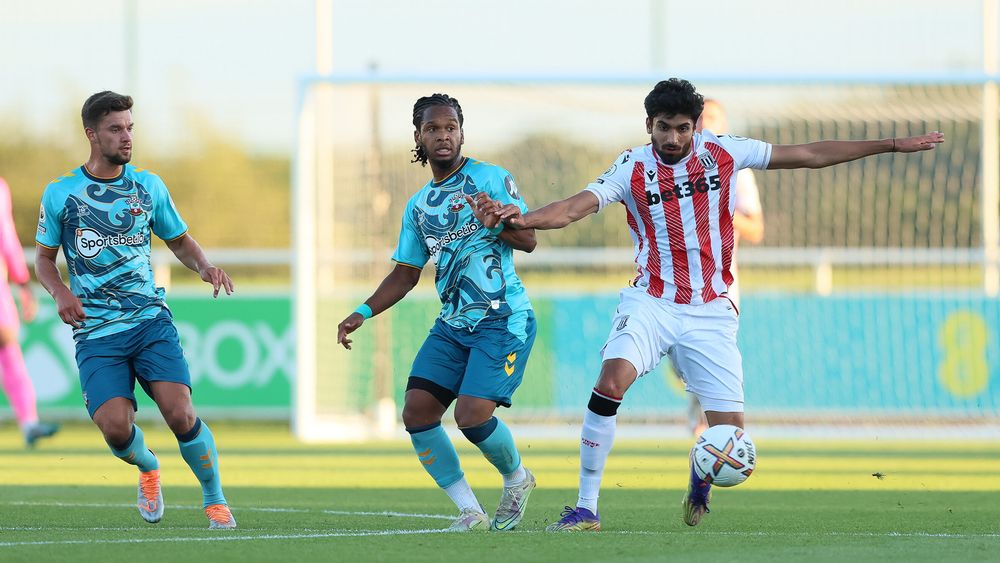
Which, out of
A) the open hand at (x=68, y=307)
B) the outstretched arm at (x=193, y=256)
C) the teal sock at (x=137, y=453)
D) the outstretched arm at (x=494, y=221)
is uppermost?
the outstretched arm at (x=494, y=221)

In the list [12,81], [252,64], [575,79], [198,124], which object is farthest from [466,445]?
[198,124]

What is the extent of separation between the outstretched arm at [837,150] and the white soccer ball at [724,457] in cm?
128

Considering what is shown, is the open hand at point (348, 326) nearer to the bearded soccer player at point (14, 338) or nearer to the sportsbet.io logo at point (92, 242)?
the sportsbet.io logo at point (92, 242)

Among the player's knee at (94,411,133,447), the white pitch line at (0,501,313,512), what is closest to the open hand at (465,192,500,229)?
the player's knee at (94,411,133,447)

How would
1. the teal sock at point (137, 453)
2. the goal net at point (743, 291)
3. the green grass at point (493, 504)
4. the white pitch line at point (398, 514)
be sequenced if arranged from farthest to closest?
the goal net at point (743, 291) < the white pitch line at point (398, 514) < the teal sock at point (137, 453) < the green grass at point (493, 504)

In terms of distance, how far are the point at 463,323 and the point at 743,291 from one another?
8.21 metres

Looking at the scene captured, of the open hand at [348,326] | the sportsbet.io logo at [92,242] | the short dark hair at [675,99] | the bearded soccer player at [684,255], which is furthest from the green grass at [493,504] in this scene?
the short dark hair at [675,99]

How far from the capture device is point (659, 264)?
698cm

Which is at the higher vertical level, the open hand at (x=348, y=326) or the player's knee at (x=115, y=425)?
the open hand at (x=348, y=326)

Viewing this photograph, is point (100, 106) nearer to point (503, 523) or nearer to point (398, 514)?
point (398, 514)

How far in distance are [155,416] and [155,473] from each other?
7.90 meters

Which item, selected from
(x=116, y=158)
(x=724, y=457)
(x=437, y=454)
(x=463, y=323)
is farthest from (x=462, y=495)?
(x=116, y=158)

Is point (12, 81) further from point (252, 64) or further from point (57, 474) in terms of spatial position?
point (57, 474)

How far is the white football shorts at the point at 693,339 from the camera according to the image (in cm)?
683
